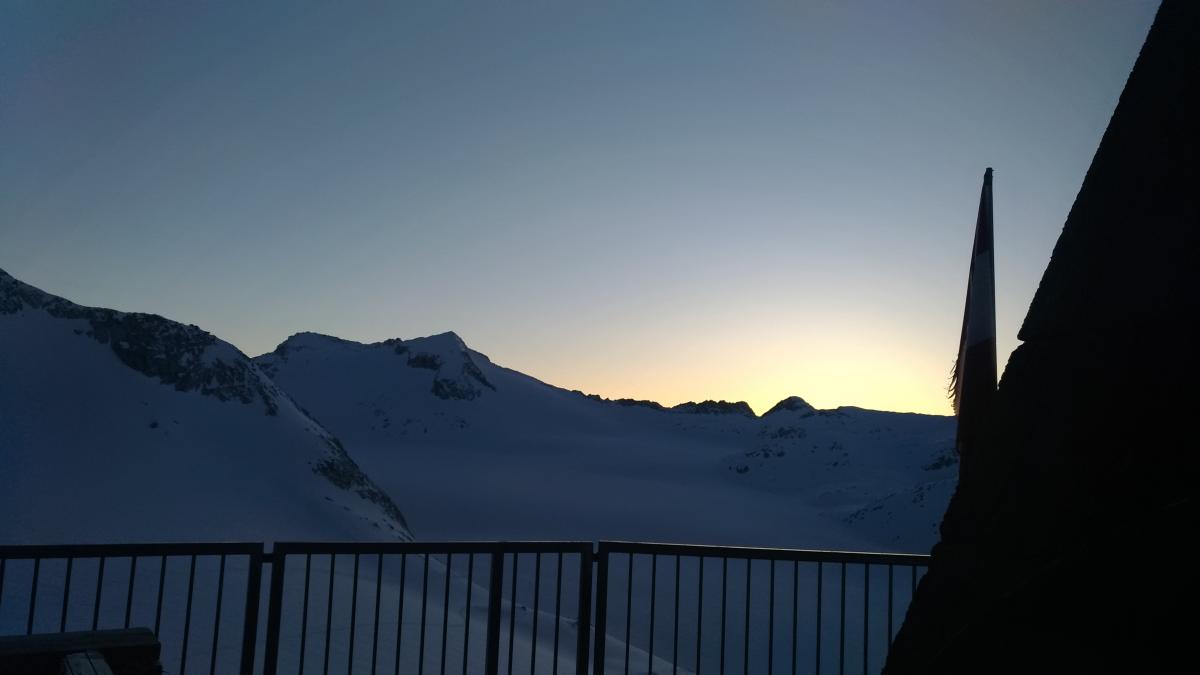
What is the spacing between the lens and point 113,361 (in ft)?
69.9

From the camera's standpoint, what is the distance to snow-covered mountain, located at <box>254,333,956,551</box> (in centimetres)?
3572

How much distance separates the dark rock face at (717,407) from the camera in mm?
154250

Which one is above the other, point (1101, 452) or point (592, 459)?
point (1101, 452)

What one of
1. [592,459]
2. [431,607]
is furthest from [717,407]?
[431,607]

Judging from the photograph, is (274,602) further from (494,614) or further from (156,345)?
(156,345)

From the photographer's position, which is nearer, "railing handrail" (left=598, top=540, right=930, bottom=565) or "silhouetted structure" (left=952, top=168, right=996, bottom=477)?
"silhouetted structure" (left=952, top=168, right=996, bottom=477)

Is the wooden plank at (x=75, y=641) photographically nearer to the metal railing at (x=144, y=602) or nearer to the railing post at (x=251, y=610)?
the railing post at (x=251, y=610)

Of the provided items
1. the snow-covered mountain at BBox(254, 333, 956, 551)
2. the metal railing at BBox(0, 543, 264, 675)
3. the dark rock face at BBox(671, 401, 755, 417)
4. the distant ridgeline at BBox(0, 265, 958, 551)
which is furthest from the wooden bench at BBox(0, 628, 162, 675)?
the dark rock face at BBox(671, 401, 755, 417)

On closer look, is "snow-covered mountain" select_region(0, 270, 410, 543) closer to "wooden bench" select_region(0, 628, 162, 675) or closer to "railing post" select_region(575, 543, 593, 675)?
"railing post" select_region(575, 543, 593, 675)

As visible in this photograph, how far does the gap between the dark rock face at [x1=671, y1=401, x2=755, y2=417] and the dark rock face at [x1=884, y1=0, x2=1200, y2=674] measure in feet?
495

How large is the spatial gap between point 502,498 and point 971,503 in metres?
38.9

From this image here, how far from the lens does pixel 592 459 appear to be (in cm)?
6259

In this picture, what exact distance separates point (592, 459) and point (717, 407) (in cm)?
9895

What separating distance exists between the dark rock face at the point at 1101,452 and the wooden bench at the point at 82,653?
2348 millimetres
